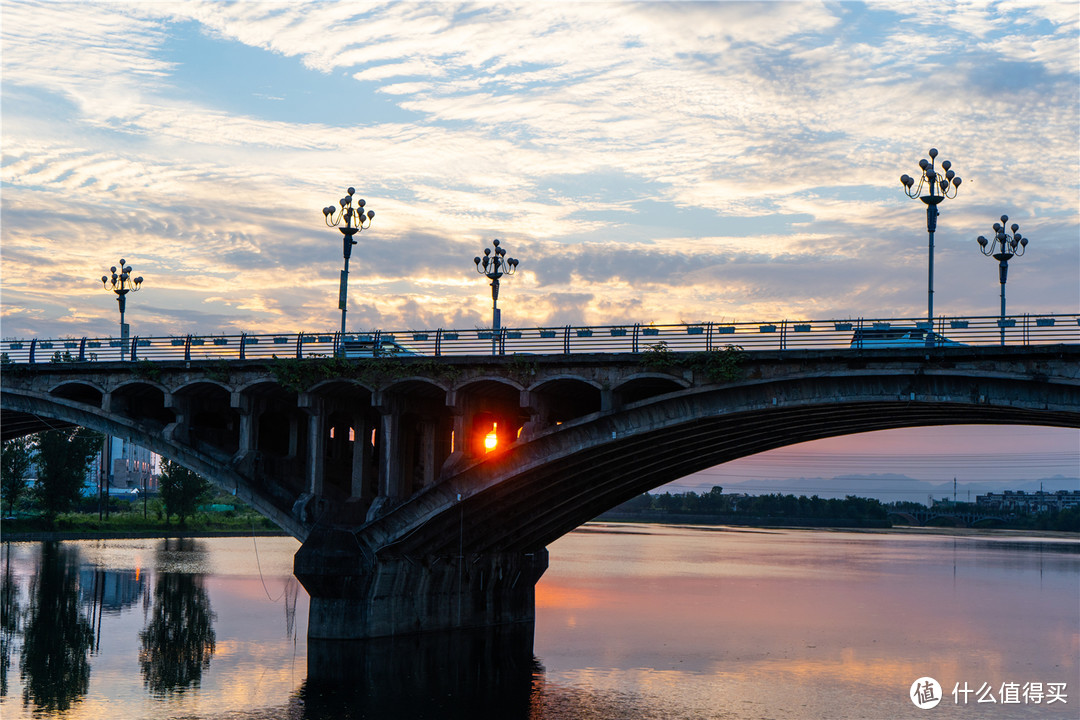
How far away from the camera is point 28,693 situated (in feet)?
122

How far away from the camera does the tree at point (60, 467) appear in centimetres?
11006

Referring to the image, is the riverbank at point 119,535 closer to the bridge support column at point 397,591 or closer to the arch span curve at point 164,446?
the arch span curve at point 164,446

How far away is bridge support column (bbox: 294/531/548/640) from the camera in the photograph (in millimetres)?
44966

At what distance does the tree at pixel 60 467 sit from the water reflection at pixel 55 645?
3583cm

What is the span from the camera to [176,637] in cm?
5066

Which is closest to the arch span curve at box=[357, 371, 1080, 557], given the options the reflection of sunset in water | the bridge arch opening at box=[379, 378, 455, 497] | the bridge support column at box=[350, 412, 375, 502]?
the bridge arch opening at box=[379, 378, 455, 497]

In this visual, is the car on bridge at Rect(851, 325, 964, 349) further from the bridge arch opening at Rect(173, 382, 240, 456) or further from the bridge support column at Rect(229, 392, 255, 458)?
the bridge arch opening at Rect(173, 382, 240, 456)

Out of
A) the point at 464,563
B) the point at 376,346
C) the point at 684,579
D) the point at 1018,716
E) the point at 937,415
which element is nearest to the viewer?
the point at 1018,716

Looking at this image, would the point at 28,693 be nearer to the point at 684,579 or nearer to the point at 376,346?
the point at 376,346

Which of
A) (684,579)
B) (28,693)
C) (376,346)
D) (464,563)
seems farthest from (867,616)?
(28,693)

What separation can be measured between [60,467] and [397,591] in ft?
248

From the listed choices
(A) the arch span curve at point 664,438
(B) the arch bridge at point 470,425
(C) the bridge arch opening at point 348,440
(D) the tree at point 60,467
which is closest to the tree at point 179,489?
(D) the tree at point 60,467

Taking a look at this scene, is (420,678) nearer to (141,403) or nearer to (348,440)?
(348,440)

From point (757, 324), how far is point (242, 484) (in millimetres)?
24514
